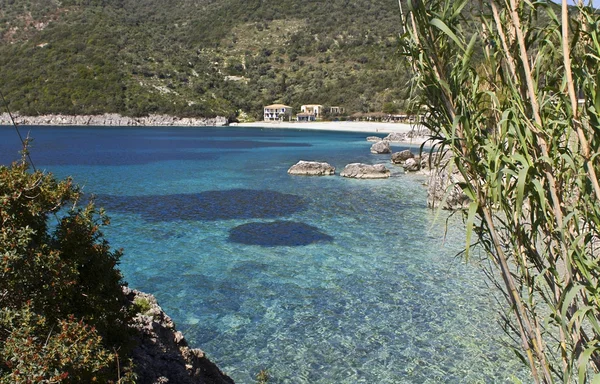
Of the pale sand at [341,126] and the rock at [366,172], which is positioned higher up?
the rock at [366,172]

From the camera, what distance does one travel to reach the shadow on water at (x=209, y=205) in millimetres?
21500

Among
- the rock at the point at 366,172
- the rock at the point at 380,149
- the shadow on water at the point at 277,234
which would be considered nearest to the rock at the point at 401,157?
the rock at the point at 366,172

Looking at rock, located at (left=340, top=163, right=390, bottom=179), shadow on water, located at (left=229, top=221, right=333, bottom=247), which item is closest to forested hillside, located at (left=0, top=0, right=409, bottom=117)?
rock, located at (left=340, top=163, right=390, bottom=179)

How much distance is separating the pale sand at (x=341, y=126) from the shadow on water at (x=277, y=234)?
69.6m

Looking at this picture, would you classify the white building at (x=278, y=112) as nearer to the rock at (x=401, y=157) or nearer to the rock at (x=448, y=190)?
the rock at (x=401, y=157)

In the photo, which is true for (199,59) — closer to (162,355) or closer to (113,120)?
(113,120)

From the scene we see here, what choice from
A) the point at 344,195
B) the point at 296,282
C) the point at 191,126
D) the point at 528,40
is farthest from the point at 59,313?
the point at 191,126

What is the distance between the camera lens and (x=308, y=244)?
16.6 metres

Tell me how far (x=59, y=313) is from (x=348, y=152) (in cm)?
5049

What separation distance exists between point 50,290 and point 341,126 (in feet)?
→ 340

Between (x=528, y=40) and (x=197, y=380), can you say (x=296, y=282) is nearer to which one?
(x=197, y=380)

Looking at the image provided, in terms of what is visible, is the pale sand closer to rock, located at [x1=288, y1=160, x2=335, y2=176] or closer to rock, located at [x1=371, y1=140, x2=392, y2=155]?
rock, located at [x1=371, y1=140, x2=392, y2=155]

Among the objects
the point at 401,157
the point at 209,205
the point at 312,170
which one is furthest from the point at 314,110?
the point at 209,205

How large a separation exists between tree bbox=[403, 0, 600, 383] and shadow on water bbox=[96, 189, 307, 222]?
60.0ft
